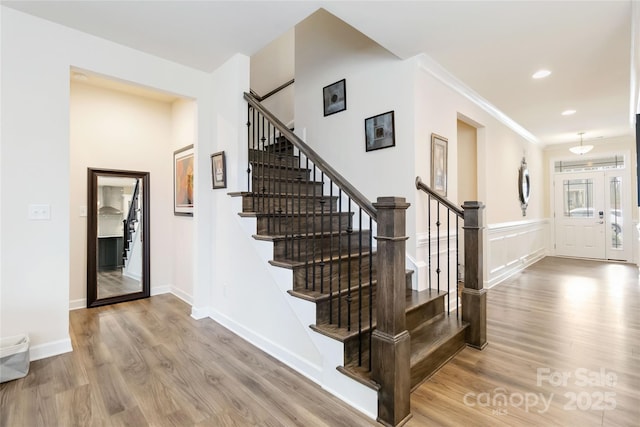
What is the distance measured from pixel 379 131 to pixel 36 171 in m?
2.84

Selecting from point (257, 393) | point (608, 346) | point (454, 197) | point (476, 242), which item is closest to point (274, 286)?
point (257, 393)

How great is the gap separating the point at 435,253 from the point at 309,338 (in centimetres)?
170

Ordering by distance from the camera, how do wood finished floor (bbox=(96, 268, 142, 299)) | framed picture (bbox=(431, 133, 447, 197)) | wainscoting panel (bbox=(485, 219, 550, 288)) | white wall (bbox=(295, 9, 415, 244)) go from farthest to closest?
wainscoting panel (bbox=(485, 219, 550, 288)), wood finished floor (bbox=(96, 268, 142, 299)), framed picture (bbox=(431, 133, 447, 197)), white wall (bbox=(295, 9, 415, 244))

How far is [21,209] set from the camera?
7.45 feet

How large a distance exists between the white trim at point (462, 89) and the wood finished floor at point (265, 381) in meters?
2.52

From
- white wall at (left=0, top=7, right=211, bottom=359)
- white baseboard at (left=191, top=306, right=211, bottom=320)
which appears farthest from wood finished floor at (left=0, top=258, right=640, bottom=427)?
white wall at (left=0, top=7, right=211, bottom=359)

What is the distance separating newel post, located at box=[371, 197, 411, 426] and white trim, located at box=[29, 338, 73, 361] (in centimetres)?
241

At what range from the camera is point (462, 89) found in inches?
142

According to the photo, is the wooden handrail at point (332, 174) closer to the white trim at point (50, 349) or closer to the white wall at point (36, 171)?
the white wall at point (36, 171)

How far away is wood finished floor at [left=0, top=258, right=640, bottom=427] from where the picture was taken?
66.7 inches

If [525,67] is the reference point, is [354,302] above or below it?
below

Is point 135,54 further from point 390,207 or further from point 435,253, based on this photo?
point 435,253

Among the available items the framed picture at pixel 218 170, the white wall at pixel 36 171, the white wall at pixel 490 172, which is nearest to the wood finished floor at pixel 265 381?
the white wall at pixel 36 171

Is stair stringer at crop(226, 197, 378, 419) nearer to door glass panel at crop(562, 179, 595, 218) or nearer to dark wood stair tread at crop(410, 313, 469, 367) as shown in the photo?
dark wood stair tread at crop(410, 313, 469, 367)
